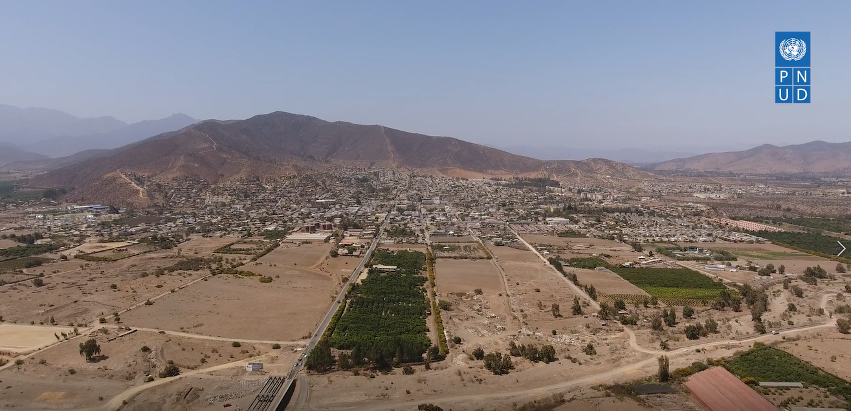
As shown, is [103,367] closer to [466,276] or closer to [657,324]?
[466,276]

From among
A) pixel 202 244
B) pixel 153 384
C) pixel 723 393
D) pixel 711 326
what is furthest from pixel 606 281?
pixel 202 244

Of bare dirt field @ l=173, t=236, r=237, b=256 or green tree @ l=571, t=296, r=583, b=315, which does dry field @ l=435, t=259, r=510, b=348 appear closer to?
green tree @ l=571, t=296, r=583, b=315

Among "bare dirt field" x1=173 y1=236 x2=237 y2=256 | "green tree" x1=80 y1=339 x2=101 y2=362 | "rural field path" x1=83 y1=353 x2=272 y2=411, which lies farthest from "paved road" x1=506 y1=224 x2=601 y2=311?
"bare dirt field" x1=173 y1=236 x2=237 y2=256

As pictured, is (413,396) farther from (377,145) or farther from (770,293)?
(377,145)

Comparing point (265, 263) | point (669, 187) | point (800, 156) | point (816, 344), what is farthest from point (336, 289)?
point (800, 156)

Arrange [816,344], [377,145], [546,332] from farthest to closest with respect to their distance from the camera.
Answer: [377,145], [546,332], [816,344]

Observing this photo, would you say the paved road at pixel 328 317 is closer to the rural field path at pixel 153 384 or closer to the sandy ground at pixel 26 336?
the rural field path at pixel 153 384
